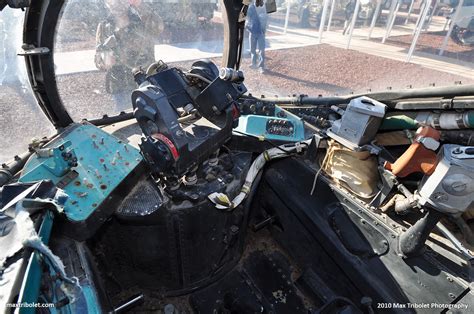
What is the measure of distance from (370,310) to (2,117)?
96.4 inches

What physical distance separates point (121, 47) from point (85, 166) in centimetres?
104

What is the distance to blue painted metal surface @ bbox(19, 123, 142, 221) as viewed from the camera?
1569mm

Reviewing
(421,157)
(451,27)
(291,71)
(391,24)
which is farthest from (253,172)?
(391,24)

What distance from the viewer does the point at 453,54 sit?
18.7ft

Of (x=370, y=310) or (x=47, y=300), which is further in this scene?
(x=370, y=310)

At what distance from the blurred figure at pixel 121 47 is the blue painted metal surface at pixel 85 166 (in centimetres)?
59

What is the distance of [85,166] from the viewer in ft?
5.65

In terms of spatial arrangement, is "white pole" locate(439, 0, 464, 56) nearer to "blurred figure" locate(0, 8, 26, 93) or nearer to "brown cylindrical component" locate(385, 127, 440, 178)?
"brown cylindrical component" locate(385, 127, 440, 178)

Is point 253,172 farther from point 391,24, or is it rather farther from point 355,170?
point 391,24

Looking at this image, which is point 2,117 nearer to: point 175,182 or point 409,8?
point 175,182

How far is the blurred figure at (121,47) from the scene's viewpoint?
2.17 metres

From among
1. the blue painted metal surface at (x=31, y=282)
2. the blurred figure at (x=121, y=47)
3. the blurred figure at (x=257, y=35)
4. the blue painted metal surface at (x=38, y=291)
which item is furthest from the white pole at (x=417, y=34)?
→ the blue painted metal surface at (x=31, y=282)

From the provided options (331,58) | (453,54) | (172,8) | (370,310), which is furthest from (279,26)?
(370,310)

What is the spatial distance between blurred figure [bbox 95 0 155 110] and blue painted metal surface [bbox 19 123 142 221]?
0.59 m
